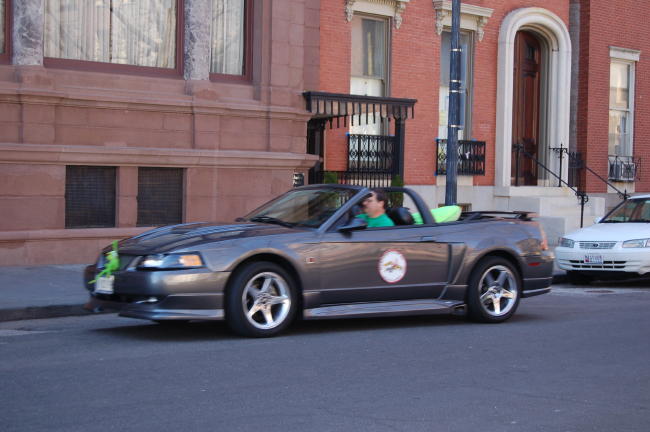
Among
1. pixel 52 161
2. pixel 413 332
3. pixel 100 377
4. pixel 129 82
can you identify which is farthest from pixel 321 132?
pixel 100 377

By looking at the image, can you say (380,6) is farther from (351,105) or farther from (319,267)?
(319,267)

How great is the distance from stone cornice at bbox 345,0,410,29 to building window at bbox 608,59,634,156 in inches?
296

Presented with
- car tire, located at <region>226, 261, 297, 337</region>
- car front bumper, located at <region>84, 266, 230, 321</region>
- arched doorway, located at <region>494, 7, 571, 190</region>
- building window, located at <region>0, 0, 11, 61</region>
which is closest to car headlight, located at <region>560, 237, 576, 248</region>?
arched doorway, located at <region>494, 7, 571, 190</region>

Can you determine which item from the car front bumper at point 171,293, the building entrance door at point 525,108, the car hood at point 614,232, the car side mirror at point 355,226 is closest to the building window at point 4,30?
the car front bumper at point 171,293

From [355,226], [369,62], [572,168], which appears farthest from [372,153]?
[355,226]

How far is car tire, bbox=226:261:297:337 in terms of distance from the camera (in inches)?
325

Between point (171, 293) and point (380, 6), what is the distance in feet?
40.6

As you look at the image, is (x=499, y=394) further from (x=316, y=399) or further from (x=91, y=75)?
(x=91, y=75)

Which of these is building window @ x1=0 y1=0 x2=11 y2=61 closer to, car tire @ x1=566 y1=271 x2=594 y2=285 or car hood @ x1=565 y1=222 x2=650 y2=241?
car hood @ x1=565 y1=222 x2=650 y2=241

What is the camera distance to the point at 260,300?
27.6 feet

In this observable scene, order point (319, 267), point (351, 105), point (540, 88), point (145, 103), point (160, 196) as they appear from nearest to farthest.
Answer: point (319, 267) < point (145, 103) < point (160, 196) < point (351, 105) < point (540, 88)

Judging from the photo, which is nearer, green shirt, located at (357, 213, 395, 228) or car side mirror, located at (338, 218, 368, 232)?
car side mirror, located at (338, 218, 368, 232)

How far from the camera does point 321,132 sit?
1830 cm

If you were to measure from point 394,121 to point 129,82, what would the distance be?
6.39 m
